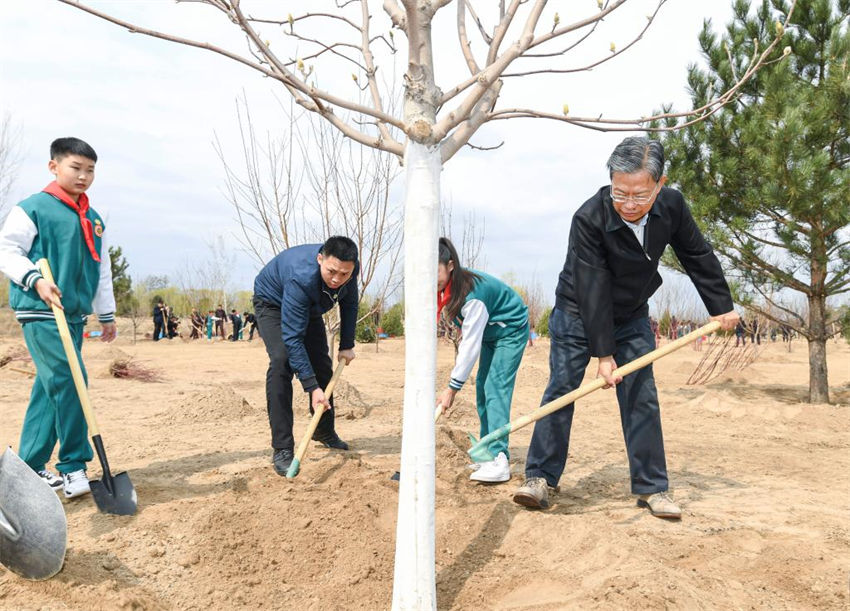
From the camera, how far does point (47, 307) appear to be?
115 inches

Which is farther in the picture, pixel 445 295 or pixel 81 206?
pixel 445 295

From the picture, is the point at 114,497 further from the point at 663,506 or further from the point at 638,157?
the point at 638,157

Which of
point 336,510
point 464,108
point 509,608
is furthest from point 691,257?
point 336,510

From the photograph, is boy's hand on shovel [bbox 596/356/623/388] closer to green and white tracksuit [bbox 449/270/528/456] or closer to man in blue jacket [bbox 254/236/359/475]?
green and white tracksuit [bbox 449/270/528/456]

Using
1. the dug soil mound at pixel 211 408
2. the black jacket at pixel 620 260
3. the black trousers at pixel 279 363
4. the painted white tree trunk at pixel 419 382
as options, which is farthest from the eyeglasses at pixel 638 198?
the dug soil mound at pixel 211 408

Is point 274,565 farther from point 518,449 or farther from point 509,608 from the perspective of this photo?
point 518,449

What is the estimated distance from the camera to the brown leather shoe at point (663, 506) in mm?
2922

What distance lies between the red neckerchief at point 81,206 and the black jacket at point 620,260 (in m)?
2.36

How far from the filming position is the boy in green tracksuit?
2.90 m

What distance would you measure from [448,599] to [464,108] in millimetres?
1660

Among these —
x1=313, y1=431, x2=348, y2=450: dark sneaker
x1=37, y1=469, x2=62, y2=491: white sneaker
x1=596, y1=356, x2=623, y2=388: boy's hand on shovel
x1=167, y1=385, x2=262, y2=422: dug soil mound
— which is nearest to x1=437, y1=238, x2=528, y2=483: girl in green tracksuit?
x1=596, y1=356, x2=623, y2=388: boy's hand on shovel

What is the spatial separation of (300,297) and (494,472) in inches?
56.2

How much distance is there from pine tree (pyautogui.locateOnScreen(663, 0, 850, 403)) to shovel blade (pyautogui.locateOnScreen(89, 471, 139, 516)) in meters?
6.47

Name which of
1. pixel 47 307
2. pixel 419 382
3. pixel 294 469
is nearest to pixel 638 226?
pixel 419 382
